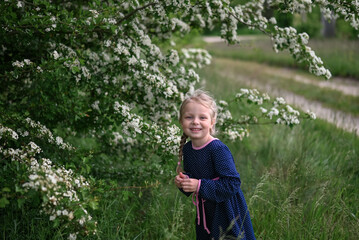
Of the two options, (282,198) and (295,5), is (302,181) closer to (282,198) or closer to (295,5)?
(282,198)

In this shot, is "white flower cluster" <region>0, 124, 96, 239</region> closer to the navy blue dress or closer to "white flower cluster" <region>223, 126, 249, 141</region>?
the navy blue dress

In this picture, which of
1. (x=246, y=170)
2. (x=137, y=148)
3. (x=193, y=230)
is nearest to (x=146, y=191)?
(x=137, y=148)

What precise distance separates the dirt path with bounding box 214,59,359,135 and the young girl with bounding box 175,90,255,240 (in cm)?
302

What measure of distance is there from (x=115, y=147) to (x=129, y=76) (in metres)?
1.03

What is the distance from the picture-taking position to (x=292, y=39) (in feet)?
11.8

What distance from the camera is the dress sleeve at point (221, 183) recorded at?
2.30m

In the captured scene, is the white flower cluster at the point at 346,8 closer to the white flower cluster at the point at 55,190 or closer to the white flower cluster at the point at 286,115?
the white flower cluster at the point at 286,115

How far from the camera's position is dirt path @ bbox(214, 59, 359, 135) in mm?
5493

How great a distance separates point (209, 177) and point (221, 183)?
0.51 feet

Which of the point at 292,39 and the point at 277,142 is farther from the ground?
the point at 292,39

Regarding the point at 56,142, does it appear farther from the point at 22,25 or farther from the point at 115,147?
the point at 115,147

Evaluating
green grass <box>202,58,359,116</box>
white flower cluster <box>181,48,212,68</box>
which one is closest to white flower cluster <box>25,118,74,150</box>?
white flower cluster <box>181,48,212,68</box>

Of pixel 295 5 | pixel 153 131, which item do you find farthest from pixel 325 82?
pixel 153 131

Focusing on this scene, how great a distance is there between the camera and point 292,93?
973 centimetres
